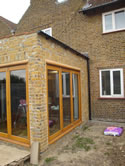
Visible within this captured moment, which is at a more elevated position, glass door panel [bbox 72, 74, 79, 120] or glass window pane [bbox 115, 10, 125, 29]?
glass window pane [bbox 115, 10, 125, 29]

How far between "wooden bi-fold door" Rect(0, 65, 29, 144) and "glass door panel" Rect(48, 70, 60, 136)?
0.71m

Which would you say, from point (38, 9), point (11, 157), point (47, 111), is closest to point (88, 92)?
point (47, 111)

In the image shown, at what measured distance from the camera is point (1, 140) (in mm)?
4312

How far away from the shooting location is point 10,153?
3.55 metres

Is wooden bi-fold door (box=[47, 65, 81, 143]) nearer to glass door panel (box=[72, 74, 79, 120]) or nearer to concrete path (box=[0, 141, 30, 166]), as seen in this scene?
glass door panel (box=[72, 74, 79, 120])

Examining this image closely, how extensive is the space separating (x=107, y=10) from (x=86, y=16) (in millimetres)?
1156

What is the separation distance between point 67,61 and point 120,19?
412 cm

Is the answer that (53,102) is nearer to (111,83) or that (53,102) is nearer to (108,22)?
(111,83)

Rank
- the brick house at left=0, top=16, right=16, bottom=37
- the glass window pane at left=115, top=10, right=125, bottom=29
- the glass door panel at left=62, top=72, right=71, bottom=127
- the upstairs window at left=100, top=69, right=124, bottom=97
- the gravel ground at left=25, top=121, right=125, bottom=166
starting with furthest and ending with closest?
the brick house at left=0, top=16, right=16, bottom=37 < the glass window pane at left=115, top=10, right=125, bottom=29 < the upstairs window at left=100, top=69, right=124, bottom=97 < the glass door panel at left=62, top=72, right=71, bottom=127 < the gravel ground at left=25, top=121, right=125, bottom=166

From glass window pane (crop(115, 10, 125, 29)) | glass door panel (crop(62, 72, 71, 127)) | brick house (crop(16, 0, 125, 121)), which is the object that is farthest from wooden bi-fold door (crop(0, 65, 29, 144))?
glass window pane (crop(115, 10, 125, 29))

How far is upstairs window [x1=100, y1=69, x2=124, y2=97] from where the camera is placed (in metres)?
7.03

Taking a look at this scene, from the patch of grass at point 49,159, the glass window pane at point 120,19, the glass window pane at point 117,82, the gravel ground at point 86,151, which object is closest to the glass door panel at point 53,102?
the gravel ground at point 86,151

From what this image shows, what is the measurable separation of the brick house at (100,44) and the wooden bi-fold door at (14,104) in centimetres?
450

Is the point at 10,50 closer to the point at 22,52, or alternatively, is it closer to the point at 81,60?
the point at 22,52
